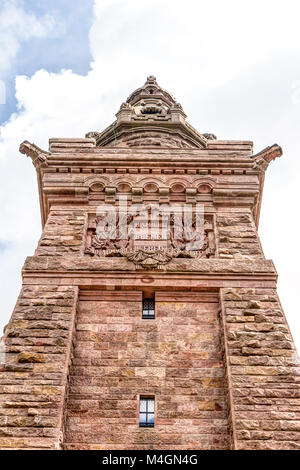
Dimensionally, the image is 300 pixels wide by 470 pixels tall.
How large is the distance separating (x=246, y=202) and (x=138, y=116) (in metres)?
10.6

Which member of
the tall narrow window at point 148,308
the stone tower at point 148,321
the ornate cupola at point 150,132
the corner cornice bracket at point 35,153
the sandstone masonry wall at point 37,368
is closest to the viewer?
the sandstone masonry wall at point 37,368

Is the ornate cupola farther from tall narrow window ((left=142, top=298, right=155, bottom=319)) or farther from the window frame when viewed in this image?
the window frame

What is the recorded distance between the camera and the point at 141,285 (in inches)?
614

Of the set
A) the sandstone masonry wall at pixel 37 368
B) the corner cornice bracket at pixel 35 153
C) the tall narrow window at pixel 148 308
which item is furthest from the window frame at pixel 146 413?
the corner cornice bracket at pixel 35 153

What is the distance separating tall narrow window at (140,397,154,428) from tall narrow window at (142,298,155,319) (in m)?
2.36

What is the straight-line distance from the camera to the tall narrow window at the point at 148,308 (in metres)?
15.2

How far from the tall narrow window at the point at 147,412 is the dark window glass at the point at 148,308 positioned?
7.76 ft

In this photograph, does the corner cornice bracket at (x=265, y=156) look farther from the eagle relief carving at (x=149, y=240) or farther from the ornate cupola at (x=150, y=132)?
the ornate cupola at (x=150, y=132)

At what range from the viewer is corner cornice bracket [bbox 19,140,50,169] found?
64.3ft

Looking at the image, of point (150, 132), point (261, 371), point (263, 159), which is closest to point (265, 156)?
point (263, 159)

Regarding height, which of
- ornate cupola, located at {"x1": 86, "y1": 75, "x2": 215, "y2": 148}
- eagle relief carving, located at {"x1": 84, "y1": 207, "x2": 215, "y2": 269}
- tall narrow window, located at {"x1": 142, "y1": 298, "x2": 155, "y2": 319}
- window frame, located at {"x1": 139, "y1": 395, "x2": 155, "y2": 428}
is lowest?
window frame, located at {"x1": 139, "y1": 395, "x2": 155, "y2": 428}

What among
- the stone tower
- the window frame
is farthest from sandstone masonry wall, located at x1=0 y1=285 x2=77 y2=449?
the window frame

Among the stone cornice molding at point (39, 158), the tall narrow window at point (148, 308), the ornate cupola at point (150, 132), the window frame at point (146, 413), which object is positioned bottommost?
the window frame at point (146, 413)

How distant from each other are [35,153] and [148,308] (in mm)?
6982
